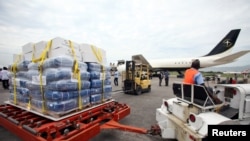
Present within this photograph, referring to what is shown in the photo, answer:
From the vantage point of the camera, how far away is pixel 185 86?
127 inches

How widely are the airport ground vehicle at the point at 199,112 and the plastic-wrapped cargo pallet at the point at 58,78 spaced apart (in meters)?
1.91

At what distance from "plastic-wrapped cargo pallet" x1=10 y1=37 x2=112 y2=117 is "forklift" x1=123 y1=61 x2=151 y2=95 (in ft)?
18.4

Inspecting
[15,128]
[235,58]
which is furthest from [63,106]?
[235,58]

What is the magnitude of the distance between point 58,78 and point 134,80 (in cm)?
731

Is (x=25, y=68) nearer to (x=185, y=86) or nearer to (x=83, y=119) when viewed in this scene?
(x=83, y=119)

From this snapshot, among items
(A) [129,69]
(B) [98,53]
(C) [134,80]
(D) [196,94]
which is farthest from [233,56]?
(B) [98,53]

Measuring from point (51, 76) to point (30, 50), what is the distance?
1475mm

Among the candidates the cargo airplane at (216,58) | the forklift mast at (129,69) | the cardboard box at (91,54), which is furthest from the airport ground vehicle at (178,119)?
the cargo airplane at (216,58)

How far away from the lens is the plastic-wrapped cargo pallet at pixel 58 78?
3111 millimetres

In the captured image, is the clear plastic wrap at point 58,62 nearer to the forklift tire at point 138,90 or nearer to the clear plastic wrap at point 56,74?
the clear plastic wrap at point 56,74

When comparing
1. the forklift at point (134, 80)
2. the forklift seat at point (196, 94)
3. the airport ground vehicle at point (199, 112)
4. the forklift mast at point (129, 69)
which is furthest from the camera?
the forklift mast at point (129, 69)

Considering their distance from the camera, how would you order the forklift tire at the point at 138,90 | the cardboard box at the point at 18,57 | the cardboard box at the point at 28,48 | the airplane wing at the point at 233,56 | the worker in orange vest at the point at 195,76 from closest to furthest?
1. the worker in orange vest at the point at 195,76
2. the cardboard box at the point at 28,48
3. the cardboard box at the point at 18,57
4. the forklift tire at the point at 138,90
5. the airplane wing at the point at 233,56

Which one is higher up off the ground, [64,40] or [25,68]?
[64,40]

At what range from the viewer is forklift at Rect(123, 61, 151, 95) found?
10.0 metres
